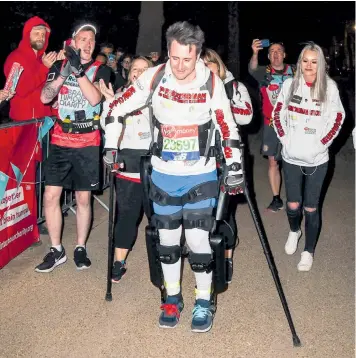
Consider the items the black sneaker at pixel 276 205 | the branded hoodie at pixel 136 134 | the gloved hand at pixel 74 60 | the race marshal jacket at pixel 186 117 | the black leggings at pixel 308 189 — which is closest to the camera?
the race marshal jacket at pixel 186 117

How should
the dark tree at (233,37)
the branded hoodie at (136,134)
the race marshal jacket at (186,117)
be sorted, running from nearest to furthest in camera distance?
the race marshal jacket at (186,117) < the branded hoodie at (136,134) < the dark tree at (233,37)

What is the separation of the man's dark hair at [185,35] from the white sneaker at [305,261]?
259 centimetres

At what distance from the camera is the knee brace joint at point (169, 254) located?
4066 mm

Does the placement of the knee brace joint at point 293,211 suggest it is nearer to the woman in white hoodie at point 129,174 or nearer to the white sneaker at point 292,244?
the white sneaker at point 292,244

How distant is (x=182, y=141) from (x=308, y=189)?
1916mm

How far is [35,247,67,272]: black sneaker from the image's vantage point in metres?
5.00

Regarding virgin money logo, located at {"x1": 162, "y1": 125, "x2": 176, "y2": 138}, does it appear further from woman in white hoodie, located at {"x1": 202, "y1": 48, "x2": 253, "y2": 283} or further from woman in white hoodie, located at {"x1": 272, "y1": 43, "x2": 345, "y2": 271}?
woman in white hoodie, located at {"x1": 272, "y1": 43, "x2": 345, "y2": 271}

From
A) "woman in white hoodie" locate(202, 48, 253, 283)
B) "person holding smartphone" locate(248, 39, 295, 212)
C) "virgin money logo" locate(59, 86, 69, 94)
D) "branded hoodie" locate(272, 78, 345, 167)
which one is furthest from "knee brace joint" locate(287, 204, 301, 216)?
"virgin money logo" locate(59, 86, 69, 94)

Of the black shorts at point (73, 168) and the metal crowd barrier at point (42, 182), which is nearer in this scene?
the black shorts at point (73, 168)

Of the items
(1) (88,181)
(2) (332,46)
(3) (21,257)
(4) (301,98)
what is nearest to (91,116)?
(1) (88,181)

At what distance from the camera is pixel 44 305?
432cm

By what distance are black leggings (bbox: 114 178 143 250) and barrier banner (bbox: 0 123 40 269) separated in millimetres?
1096

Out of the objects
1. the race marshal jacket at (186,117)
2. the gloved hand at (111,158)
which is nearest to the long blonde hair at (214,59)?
the race marshal jacket at (186,117)

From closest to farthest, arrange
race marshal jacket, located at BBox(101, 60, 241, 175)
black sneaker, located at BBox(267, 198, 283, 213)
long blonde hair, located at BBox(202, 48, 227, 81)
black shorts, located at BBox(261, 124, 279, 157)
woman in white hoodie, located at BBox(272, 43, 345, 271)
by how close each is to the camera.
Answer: race marshal jacket, located at BBox(101, 60, 241, 175)
long blonde hair, located at BBox(202, 48, 227, 81)
woman in white hoodie, located at BBox(272, 43, 345, 271)
black shorts, located at BBox(261, 124, 279, 157)
black sneaker, located at BBox(267, 198, 283, 213)
